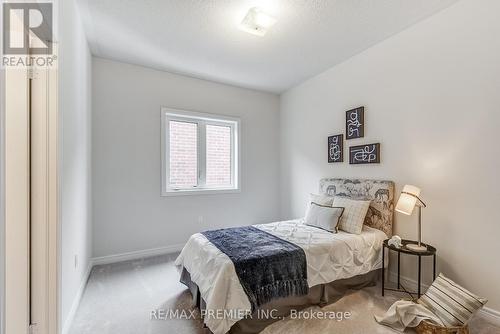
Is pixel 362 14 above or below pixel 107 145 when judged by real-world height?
above

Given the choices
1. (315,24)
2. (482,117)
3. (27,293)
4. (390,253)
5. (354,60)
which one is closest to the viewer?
(27,293)

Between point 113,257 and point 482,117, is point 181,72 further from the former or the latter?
point 482,117

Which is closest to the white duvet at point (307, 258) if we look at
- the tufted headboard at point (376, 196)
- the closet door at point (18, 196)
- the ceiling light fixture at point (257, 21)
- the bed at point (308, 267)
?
the bed at point (308, 267)

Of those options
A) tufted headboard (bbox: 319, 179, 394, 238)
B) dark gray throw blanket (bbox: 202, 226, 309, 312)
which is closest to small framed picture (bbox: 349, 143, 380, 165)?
tufted headboard (bbox: 319, 179, 394, 238)

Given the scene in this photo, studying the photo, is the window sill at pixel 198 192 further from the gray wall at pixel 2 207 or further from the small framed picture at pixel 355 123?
the gray wall at pixel 2 207

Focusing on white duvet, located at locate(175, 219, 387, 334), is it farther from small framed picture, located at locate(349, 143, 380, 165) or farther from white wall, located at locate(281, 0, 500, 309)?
small framed picture, located at locate(349, 143, 380, 165)

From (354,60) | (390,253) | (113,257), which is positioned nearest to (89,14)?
(113,257)

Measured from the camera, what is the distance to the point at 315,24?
2395 mm

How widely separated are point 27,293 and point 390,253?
10.6ft

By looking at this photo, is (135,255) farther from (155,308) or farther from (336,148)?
(336,148)

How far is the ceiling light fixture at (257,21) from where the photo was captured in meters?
2.13

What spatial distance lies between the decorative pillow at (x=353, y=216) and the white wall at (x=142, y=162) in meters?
1.89

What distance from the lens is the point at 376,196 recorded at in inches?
106

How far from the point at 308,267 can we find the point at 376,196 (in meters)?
1.27
